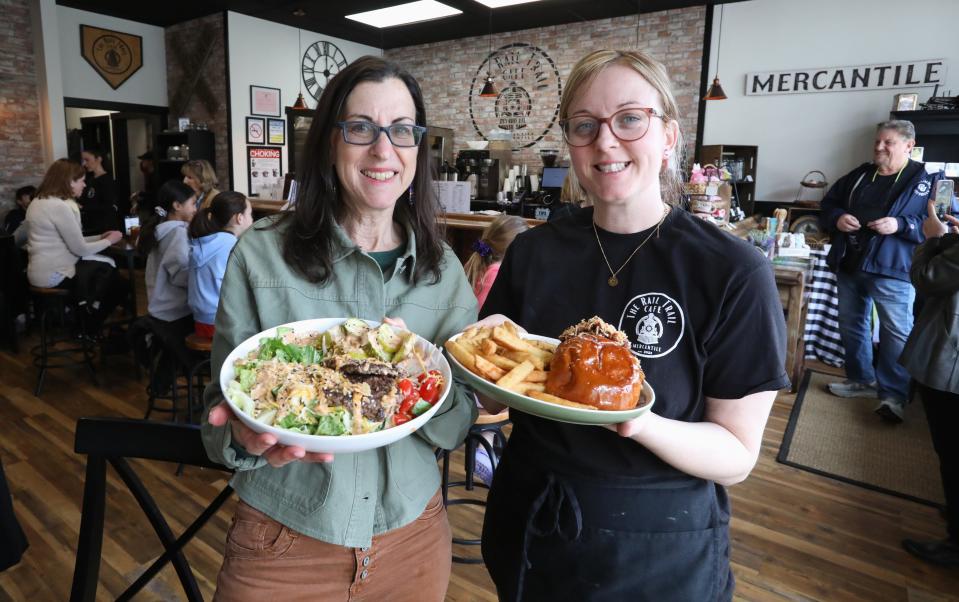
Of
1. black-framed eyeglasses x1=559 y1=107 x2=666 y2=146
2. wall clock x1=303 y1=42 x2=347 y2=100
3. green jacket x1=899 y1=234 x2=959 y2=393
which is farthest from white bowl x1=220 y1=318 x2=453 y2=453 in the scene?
wall clock x1=303 y1=42 x2=347 y2=100

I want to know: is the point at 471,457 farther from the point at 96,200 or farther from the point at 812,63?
the point at 812,63

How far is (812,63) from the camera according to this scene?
23.9ft

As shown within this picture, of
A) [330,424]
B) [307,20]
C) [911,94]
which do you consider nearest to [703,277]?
[330,424]

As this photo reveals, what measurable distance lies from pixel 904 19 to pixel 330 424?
8.40 m

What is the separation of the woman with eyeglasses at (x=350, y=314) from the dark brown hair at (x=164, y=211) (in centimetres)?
335

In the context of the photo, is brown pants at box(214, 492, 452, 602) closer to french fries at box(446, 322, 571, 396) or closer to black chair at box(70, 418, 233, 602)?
black chair at box(70, 418, 233, 602)

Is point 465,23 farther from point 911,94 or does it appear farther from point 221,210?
point 221,210

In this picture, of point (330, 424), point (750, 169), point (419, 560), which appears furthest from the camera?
point (750, 169)

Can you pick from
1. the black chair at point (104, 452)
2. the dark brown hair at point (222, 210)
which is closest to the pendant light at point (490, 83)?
the dark brown hair at point (222, 210)

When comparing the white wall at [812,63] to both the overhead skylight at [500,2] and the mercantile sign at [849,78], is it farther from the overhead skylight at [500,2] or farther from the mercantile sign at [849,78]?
the overhead skylight at [500,2]

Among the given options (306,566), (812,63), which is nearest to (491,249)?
(306,566)

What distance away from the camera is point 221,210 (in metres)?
3.68

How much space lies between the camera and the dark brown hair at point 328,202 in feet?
Answer: 4.17

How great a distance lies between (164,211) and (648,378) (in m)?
4.38
